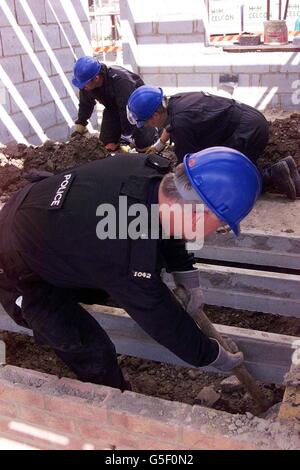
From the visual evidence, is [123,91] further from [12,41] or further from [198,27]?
[198,27]

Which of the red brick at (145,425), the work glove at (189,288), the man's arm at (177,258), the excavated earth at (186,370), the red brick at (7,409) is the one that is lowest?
the excavated earth at (186,370)

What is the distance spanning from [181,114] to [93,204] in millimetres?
2035

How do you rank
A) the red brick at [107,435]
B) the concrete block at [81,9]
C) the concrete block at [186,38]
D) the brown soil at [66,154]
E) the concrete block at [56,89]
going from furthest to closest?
→ the concrete block at [186,38] < the concrete block at [81,9] < the concrete block at [56,89] < the brown soil at [66,154] < the red brick at [107,435]

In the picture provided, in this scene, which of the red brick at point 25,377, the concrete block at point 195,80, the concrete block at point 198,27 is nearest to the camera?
the red brick at point 25,377

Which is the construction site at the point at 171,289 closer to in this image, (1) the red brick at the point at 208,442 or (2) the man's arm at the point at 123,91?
(1) the red brick at the point at 208,442

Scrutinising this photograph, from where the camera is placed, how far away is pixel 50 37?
6.73 meters

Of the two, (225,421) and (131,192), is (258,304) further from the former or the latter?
(131,192)

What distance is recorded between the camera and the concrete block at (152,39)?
8.42 metres

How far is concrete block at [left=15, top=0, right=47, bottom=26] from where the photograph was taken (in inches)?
235

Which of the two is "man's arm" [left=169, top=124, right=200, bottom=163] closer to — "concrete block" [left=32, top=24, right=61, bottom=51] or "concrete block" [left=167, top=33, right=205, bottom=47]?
"concrete block" [left=32, top=24, right=61, bottom=51]

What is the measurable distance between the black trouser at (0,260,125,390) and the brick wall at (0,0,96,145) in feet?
12.7

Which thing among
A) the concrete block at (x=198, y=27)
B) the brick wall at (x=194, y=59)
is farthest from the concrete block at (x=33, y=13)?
the concrete block at (x=198, y=27)

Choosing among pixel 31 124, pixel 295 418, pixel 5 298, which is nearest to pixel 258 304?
pixel 295 418

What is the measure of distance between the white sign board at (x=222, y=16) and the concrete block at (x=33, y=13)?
378cm
